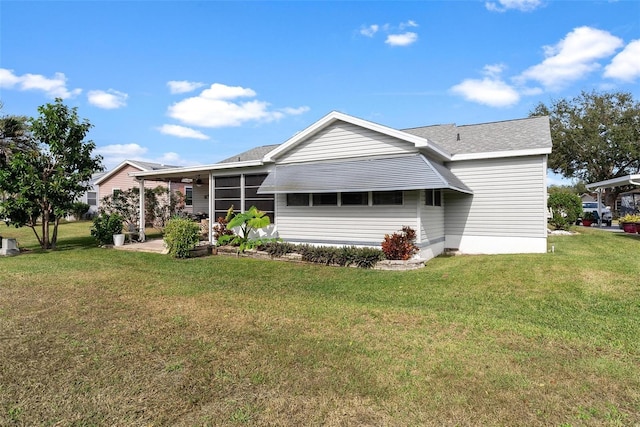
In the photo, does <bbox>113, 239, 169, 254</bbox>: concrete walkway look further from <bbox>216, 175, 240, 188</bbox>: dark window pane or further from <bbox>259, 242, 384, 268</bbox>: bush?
<bbox>259, 242, 384, 268</bbox>: bush

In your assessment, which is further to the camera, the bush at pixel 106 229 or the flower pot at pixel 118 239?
the bush at pixel 106 229

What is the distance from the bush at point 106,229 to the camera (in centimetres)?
1467

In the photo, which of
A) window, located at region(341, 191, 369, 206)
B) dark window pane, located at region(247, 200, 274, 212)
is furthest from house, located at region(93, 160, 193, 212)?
window, located at region(341, 191, 369, 206)

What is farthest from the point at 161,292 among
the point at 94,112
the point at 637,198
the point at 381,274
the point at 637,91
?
the point at 637,198

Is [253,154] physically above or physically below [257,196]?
above

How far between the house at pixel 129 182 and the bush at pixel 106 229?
854 centimetres

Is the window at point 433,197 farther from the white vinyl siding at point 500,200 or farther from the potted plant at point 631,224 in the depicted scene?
the potted plant at point 631,224


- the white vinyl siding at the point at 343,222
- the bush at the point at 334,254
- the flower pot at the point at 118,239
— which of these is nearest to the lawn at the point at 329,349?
the bush at the point at 334,254

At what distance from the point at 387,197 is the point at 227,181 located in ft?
22.4

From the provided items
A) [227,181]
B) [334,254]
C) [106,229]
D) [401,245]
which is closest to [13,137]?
[106,229]

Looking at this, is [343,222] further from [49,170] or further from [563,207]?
[563,207]

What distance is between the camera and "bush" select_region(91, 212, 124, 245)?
14672mm

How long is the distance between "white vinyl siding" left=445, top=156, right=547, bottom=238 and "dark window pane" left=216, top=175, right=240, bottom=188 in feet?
26.2

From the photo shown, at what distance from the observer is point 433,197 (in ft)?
37.7
